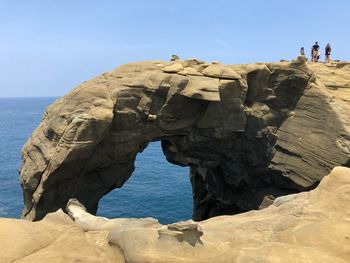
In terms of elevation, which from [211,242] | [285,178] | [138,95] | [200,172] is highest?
[138,95]

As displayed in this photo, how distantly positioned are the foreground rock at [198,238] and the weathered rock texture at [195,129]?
37.8ft

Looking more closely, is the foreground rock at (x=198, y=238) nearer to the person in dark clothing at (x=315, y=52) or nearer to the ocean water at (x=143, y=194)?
the ocean water at (x=143, y=194)

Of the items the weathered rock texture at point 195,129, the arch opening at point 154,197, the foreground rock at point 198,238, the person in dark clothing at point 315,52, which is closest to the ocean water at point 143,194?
the arch opening at point 154,197

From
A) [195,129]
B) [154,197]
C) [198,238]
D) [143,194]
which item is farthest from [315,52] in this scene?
[198,238]

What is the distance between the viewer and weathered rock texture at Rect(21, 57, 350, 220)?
2233 centimetres

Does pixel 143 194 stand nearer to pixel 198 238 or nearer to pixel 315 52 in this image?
pixel 315 52

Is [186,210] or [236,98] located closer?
[236,98]

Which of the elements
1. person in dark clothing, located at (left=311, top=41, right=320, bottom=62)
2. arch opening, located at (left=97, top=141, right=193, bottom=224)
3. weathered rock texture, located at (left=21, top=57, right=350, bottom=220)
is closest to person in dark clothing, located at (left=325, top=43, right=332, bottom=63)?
person in dark clothing, located at (left=311, top=41, right=320, bottom=62)

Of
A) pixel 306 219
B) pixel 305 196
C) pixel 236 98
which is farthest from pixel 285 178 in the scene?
pixel 306 219

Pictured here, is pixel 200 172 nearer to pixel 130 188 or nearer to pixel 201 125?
pixel 201 125

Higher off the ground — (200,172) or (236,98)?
(236,98)

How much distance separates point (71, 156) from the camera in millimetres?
21500

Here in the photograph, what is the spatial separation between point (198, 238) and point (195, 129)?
58.2ft

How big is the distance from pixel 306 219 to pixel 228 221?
2.44 metres
